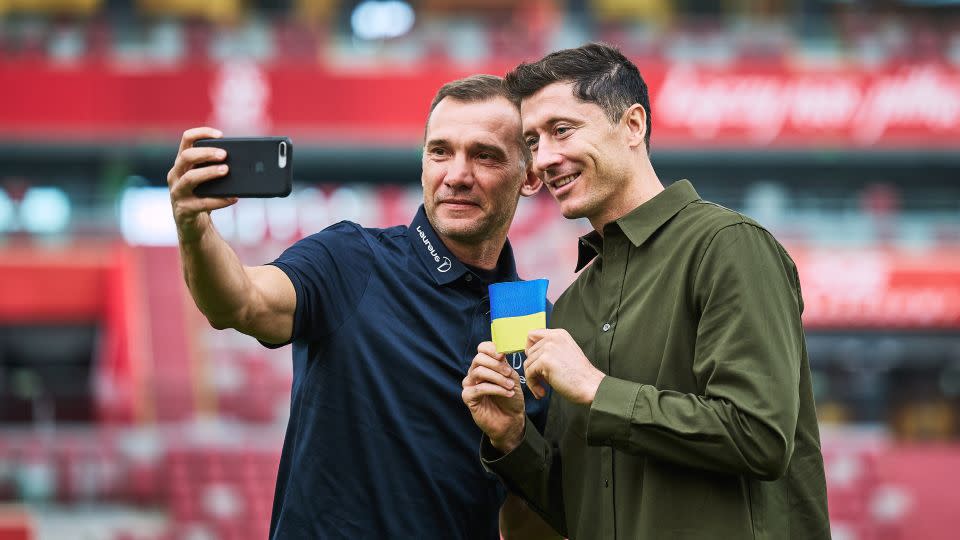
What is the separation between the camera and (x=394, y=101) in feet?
66.3

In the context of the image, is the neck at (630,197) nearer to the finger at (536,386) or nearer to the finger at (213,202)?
the finger at (536,386)

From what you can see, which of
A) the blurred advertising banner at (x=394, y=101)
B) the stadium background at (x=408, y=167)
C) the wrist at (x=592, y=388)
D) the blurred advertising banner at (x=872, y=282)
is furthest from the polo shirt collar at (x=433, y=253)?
the blurred advertising banner at (x=394, y=101)

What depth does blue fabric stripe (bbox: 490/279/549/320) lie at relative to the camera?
8.41 ft

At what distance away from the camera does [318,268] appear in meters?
2.82

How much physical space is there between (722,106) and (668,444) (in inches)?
732

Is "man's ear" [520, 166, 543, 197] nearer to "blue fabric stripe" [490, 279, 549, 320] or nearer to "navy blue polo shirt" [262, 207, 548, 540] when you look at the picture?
"navy blue polo shirt" [262, 207, 548, 540]

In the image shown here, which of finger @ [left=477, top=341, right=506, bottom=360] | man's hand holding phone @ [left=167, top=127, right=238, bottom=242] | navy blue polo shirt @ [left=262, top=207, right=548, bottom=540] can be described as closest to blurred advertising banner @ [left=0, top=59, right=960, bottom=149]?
navy blue polo shirt @ [left=262, top=207, right=548, bottom=540]

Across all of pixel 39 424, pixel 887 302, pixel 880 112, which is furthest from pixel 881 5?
pixel 39 424

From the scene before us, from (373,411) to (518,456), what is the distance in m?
0.36

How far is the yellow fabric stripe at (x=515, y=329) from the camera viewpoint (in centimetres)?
256

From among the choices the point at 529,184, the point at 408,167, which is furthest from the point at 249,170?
the point at 408,167

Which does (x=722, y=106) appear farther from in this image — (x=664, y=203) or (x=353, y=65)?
(x=664, y=203)

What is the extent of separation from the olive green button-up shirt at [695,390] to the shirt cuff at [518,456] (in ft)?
0.31

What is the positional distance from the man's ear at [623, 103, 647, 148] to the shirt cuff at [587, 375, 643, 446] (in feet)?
1.97
